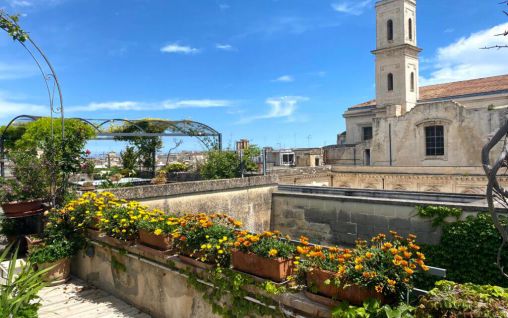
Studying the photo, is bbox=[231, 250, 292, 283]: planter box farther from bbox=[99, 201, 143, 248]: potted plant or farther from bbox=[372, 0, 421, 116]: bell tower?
bbox=[372, 0, 421, 116]: bell tower

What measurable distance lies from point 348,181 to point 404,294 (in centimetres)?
1769

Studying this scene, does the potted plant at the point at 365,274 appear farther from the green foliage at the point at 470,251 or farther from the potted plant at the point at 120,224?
the green foliage at the point at 470,251

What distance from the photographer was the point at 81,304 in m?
4.94

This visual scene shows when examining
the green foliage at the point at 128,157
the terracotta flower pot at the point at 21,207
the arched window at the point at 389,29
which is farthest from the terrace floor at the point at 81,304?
the arched window at the point at 389,29

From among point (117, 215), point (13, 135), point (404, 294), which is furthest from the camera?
point (13, 135)

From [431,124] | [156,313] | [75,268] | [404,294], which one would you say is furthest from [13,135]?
[431,124]

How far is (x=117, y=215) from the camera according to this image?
5223mm

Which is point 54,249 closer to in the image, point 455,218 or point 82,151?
point 82,151

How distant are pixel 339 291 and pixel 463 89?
33353 mm

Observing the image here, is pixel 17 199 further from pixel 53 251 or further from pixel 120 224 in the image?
pixel 120 224

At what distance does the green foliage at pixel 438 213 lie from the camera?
686 cm

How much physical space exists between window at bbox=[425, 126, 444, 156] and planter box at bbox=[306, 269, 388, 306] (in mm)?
24255

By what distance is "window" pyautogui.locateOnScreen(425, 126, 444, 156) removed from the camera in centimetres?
2416

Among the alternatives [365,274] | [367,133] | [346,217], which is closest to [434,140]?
[367,133]
